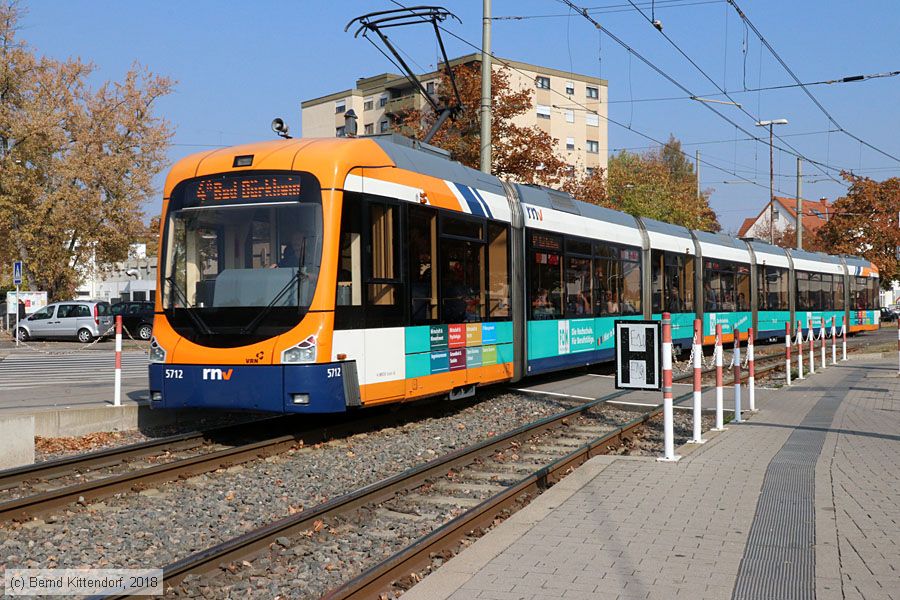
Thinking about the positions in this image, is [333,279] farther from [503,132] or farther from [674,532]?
[503,132]

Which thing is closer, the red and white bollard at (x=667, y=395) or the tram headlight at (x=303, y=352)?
the red and white bollard at (x=667, y=395)

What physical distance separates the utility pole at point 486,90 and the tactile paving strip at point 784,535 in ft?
33.2

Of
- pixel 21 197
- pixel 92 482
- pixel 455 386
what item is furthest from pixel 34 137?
pixel 92 482

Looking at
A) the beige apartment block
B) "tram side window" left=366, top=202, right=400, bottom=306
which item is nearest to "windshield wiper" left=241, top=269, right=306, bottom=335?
"tram side window" left=366, top=202, right=400, bottom=306

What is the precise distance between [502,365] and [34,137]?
30904mm

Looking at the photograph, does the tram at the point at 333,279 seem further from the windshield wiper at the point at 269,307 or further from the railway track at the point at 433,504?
the railway track at the point at 433,504

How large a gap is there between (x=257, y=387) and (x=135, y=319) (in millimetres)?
27477

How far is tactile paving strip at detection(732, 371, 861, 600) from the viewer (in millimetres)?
4773

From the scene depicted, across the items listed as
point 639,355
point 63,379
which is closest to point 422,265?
point 639,355

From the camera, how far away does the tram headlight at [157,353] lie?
10297 mm

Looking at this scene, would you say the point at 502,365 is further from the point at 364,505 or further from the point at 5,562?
the point at 5,562

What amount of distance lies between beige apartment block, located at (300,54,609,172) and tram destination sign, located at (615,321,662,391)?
2062 inches

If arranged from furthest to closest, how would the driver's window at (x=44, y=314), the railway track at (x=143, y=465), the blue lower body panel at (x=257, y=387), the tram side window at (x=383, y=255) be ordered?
1. the driver's window at (x=44, y=314)
2. the tram side window at (x=383, y=255)
3. the blue lower body panel at (x=257, y=387)
4. the railway track at (x=143, y=465)

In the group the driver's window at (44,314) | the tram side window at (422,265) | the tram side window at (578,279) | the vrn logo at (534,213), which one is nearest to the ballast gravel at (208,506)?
the tram side window at (422,265)
